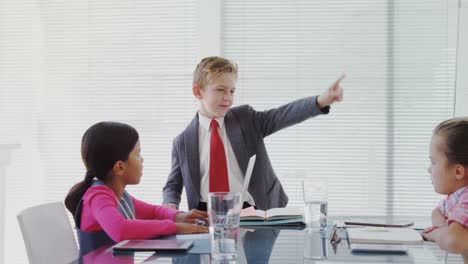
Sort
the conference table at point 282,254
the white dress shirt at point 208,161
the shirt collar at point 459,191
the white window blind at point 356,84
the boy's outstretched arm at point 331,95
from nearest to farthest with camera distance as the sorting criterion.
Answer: the conference table at point 282,254 → the shirt collar at point 459,191 → the boy's outstretched arm at point 331,95 → the white dress shirt at point 208,161 → the white window blind at point 356,84

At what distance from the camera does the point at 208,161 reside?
256cm

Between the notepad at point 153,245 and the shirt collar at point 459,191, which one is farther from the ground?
the shirt collar at point 459,191

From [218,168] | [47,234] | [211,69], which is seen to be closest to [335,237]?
[47,234]

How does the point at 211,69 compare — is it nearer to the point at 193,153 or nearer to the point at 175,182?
the point at 193,153

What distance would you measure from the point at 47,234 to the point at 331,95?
124 centimetres

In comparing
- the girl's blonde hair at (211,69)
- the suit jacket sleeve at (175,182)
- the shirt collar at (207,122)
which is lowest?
the suit jacket sleeve at (175,182)

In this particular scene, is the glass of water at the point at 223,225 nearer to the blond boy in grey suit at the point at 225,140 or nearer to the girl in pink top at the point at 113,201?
the girl in pink top at the point at 113,201

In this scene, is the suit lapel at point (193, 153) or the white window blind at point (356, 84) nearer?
the suit lapel at point (193, 153)

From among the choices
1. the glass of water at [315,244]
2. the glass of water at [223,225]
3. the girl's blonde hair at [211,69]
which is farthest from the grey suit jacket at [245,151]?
the glass of water at [223,225]

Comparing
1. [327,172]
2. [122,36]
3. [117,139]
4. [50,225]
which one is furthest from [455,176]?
[122,36]

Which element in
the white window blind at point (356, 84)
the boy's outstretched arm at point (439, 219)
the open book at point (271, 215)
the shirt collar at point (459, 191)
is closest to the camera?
the shirt collar at point (459, 191)

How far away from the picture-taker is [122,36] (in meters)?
3.74

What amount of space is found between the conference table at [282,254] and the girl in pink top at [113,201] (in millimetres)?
123

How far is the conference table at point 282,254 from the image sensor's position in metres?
1.27
